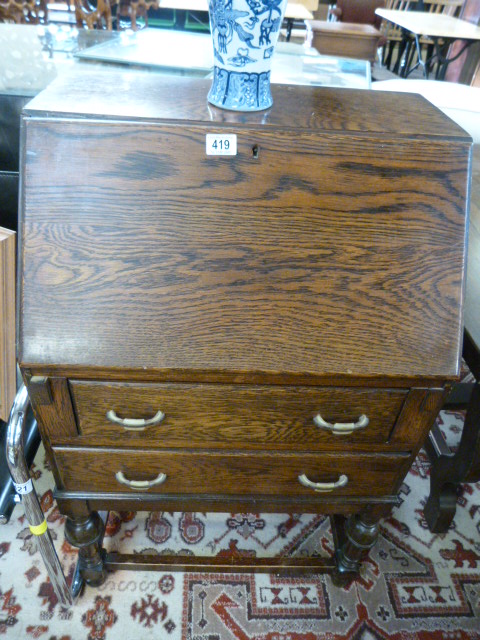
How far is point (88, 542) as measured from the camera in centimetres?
106

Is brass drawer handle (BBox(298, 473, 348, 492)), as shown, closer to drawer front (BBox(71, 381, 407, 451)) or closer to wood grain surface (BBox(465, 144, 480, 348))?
drawer front (BBox(71, 381, 407, 451))

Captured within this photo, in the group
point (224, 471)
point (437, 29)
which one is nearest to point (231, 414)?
point (224, 471)

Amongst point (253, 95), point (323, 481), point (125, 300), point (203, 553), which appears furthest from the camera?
point (203, 553)

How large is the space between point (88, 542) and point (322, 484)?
555 millimetres

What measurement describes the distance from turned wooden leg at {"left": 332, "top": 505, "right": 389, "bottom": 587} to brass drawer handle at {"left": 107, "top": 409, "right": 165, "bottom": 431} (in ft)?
1.79

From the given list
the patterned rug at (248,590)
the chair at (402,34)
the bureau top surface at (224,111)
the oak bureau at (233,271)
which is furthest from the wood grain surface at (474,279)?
the chair at (402,34)

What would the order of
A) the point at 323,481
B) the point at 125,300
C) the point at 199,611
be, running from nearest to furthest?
the point at 125,300, the point at 323,481, the point at 199,611

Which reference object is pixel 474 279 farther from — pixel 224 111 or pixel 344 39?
pixel 344 39

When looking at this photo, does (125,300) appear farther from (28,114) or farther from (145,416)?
(28,114)

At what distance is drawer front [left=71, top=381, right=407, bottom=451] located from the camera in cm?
80

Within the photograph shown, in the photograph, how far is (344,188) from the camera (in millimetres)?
796

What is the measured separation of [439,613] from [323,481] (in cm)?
63

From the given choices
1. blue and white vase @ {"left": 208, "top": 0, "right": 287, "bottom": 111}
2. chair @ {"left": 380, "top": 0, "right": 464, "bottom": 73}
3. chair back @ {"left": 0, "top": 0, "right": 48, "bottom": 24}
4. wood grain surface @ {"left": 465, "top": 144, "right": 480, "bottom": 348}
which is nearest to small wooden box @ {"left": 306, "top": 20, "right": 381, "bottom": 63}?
chair @ {"left": 380, "top": 0, "right": 464, "bottom": 73}

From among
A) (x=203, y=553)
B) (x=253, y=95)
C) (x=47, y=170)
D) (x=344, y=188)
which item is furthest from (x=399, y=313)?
(x=203, y=553)
